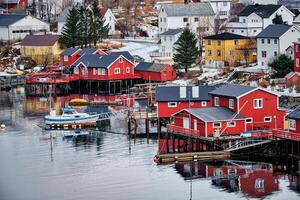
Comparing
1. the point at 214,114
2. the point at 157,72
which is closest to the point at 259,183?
the point at 214,114

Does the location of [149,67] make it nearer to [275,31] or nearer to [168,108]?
[275,31]

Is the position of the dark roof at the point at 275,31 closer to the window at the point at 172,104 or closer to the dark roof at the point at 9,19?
the window at the point at 172,104

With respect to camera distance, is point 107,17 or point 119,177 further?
point 107,17

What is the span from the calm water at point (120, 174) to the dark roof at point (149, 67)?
20.3 m

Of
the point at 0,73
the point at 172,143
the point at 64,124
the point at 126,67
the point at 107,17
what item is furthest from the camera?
the point at 107,17

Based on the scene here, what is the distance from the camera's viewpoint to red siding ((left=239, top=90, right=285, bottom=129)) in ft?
156

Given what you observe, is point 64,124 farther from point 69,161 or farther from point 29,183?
point 29,183

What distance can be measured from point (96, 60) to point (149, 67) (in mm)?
3713

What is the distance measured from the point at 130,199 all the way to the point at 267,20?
40051mm

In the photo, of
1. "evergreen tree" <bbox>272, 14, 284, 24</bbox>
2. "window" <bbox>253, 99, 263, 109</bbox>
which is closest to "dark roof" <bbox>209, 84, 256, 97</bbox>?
"window" <bbox>253, 99, 263, 109</bbox>

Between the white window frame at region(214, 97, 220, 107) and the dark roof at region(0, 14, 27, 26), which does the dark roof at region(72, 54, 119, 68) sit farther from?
the white window frame at region(214, 97, 220, 107)

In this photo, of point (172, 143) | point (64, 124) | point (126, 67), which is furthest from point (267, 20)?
point (172, 143)

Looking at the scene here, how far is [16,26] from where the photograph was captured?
90125 millimetres

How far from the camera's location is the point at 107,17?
9100cm
